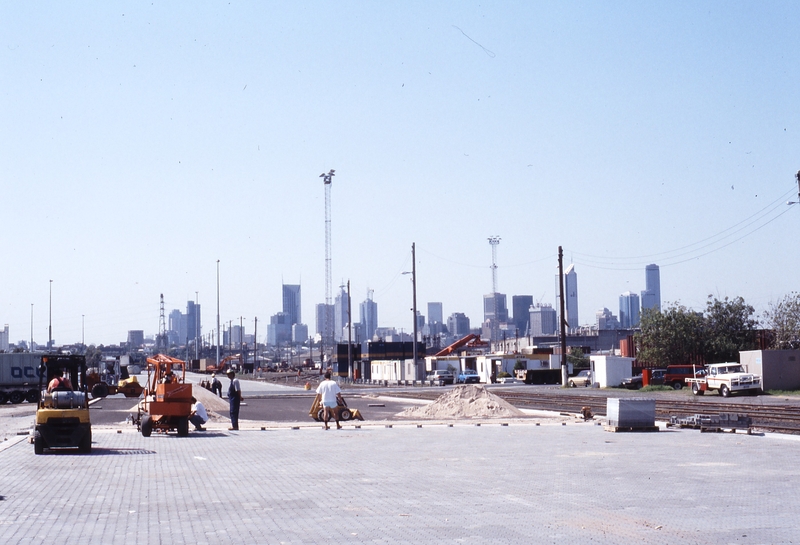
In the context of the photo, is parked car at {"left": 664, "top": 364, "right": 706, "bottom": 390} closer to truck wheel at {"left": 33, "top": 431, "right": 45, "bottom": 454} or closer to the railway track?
the railway track

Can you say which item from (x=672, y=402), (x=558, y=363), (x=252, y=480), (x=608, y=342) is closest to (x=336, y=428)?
(x=252, y=480)

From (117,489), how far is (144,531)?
3809mm

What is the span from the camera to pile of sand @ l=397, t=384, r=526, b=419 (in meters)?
32.2

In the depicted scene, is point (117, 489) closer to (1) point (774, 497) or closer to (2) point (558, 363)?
(1) point (774, 497)

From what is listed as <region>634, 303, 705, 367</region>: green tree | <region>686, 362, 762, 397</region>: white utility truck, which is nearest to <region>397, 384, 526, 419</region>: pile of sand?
<region>686, 362, 762, 397</region>: white utility truck

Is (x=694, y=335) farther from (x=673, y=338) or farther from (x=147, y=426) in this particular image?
(x=147, y=426)

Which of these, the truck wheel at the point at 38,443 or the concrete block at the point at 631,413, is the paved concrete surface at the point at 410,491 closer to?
the truck wheel at the point at 38,443

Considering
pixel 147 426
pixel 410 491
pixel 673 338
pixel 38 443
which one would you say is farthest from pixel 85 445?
pixel 673 338

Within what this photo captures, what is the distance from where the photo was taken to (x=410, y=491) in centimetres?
1323

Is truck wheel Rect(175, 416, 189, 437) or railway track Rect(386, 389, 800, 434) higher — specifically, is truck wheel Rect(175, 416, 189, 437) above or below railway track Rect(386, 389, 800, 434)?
above

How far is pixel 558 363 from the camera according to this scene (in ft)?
299

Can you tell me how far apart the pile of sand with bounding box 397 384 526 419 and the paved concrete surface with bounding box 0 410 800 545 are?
1012cm

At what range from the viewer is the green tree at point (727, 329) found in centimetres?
7194

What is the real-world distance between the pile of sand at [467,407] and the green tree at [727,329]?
4427 cm
